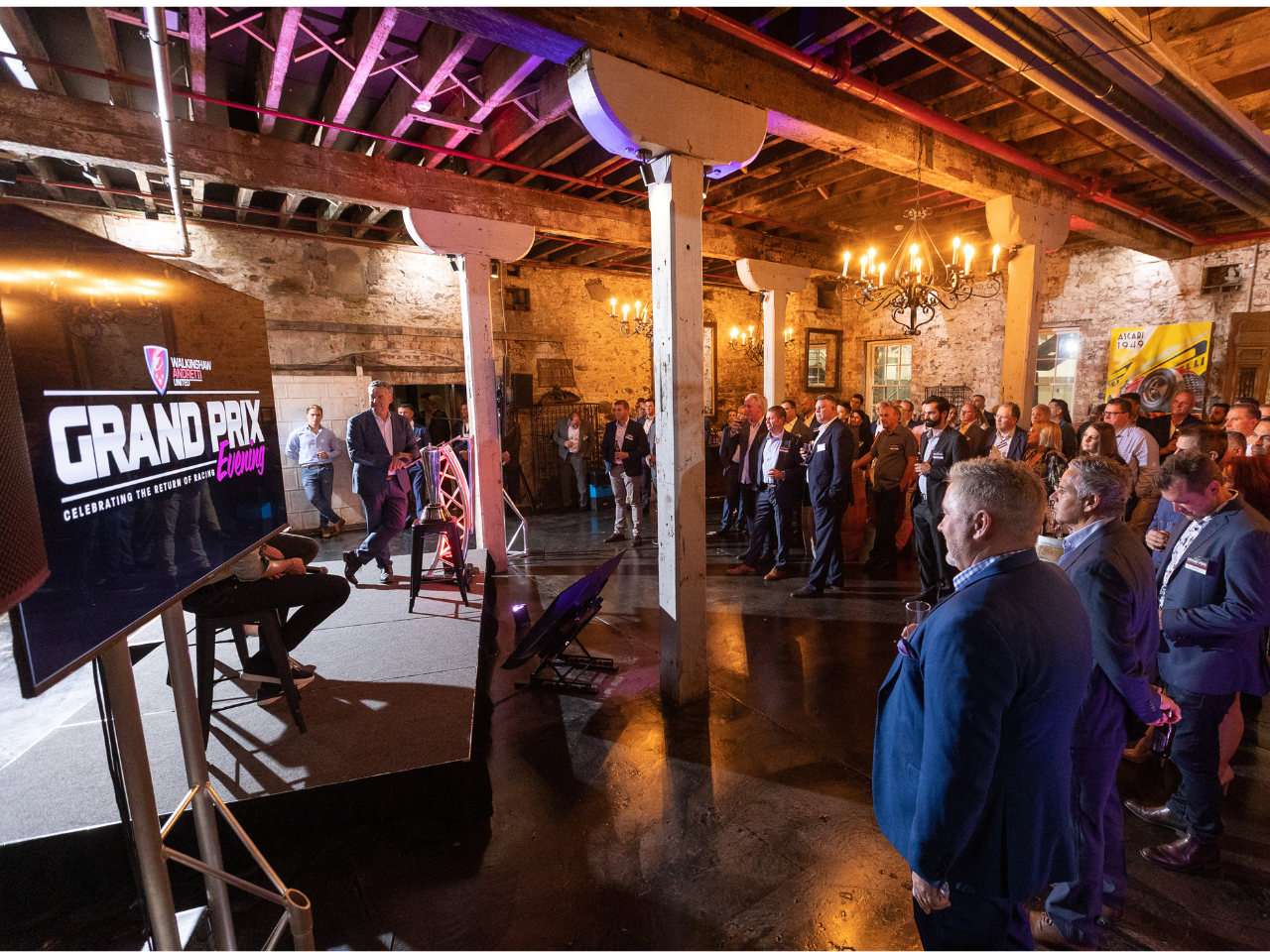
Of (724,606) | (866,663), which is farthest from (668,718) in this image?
(724,606)

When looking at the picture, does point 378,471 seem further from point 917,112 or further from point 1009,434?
point 1009,434

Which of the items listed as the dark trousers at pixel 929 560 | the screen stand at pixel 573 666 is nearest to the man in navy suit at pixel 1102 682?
the screen stand at pixel 573 666

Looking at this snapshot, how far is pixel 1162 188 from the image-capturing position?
677 cm

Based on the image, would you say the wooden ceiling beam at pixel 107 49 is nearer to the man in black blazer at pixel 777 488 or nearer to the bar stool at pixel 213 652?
the bar stool at pixel 213 652

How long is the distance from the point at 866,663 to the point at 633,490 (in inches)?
162

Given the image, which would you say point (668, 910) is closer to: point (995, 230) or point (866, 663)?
point (866, 663)

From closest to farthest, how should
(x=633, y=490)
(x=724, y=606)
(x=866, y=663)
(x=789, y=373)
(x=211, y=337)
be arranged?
1. (x=211, y=337)
2. (x=866, y=663)
3. (x=724, y=606)
4. (x=633, y=490)
5. (x=789, y=373)

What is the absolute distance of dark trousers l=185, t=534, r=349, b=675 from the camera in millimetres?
2857

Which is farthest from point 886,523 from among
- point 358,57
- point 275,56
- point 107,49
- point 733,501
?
point 107,49

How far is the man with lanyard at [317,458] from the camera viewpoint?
805cm

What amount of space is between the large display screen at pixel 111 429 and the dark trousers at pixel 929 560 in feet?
16.8

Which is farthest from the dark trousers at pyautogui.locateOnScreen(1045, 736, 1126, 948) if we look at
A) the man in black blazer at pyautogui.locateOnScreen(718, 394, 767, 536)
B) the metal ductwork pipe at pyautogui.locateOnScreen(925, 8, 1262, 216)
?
the man in black blazer at pyautogui.locateOnScreen(718, 394, 767, 536)

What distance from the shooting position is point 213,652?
284 cm

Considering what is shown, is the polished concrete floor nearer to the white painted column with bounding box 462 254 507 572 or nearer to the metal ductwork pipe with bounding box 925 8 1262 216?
the white painted column with bounding box 462 254 507 572
